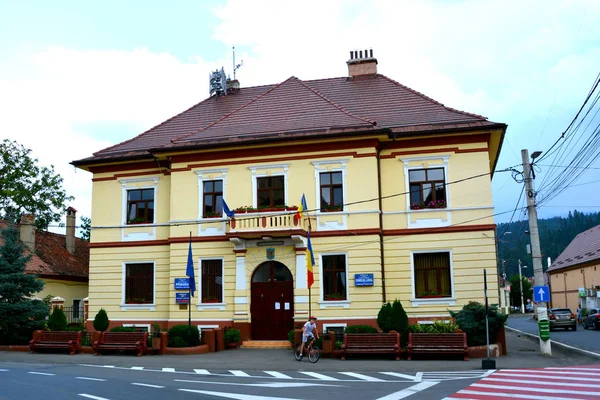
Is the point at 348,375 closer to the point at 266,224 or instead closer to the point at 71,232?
the point at 266,224

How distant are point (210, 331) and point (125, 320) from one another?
20.0ft

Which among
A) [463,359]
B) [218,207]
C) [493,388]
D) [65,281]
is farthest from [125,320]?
[493,388]

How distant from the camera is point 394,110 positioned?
27.8 m

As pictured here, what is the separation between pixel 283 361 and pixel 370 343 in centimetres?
313

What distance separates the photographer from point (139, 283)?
2830 cm

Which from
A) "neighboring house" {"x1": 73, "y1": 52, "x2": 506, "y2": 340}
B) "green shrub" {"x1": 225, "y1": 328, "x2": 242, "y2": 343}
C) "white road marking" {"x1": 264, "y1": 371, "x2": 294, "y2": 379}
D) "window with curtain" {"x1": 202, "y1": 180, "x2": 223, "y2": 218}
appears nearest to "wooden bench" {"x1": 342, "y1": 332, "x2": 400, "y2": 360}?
"neighboring house" {"x1": 73, "y1": 52, "x2": 506, "y2": 340}

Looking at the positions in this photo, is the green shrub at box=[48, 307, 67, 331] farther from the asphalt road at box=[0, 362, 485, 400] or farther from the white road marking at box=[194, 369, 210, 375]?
the white road marking at box=[194, 369, 210, 375]

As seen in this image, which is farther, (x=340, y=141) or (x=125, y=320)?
(x=125, y=320)

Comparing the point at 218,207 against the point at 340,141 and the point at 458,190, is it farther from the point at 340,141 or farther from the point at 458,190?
the point at 458,190

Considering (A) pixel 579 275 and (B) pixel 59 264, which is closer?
(B) pixel 59 264

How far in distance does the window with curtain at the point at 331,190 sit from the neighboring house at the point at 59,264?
1640 centimetres

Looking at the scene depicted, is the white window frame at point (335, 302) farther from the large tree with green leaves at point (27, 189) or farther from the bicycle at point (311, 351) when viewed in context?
the large tree with green leaves at point (27, 189)

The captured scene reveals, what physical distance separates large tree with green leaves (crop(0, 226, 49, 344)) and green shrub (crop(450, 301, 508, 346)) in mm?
18093

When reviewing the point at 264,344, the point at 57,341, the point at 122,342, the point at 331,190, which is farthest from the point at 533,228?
the point at 57,341
